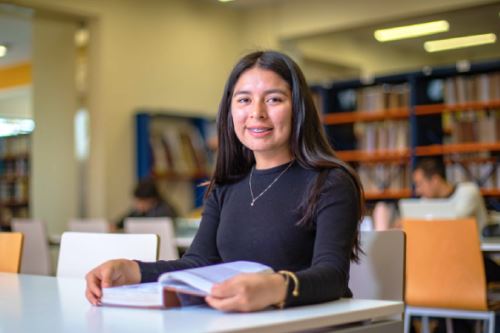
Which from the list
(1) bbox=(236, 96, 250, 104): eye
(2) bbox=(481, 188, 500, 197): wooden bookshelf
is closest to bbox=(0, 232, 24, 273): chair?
(1) bbox=(236, 96, 250, 104): eye

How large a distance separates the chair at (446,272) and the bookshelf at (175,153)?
4571mm

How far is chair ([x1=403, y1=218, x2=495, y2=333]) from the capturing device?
337 cm

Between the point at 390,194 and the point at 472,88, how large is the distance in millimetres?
1248

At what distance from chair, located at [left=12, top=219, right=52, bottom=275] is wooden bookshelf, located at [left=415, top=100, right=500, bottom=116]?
3.71 meters

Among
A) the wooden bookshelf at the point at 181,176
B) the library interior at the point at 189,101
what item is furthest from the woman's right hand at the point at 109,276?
the wooden bookshelf at the point at 181,176

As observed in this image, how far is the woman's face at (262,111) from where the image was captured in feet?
5.83

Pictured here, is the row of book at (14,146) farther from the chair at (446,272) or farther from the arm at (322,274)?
the arm at (322,274)

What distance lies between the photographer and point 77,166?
25.9ft

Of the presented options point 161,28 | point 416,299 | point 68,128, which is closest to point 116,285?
point 416,299

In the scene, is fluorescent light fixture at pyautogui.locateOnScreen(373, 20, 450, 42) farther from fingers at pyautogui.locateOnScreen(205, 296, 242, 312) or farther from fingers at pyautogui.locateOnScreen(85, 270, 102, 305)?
fingers at pyautogui.locateOnScreen(205, 296, 242, 312)

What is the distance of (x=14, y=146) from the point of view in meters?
7.46

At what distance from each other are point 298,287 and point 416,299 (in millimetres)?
2260

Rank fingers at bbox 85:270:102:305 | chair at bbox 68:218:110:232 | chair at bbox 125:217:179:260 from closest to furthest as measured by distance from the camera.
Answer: fingers at bbox 85:270:102:305 < chair at bbox 125:217:179:260 < chair at bbox 68:218:110:232

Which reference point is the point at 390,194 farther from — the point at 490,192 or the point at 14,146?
the point at 14,146
